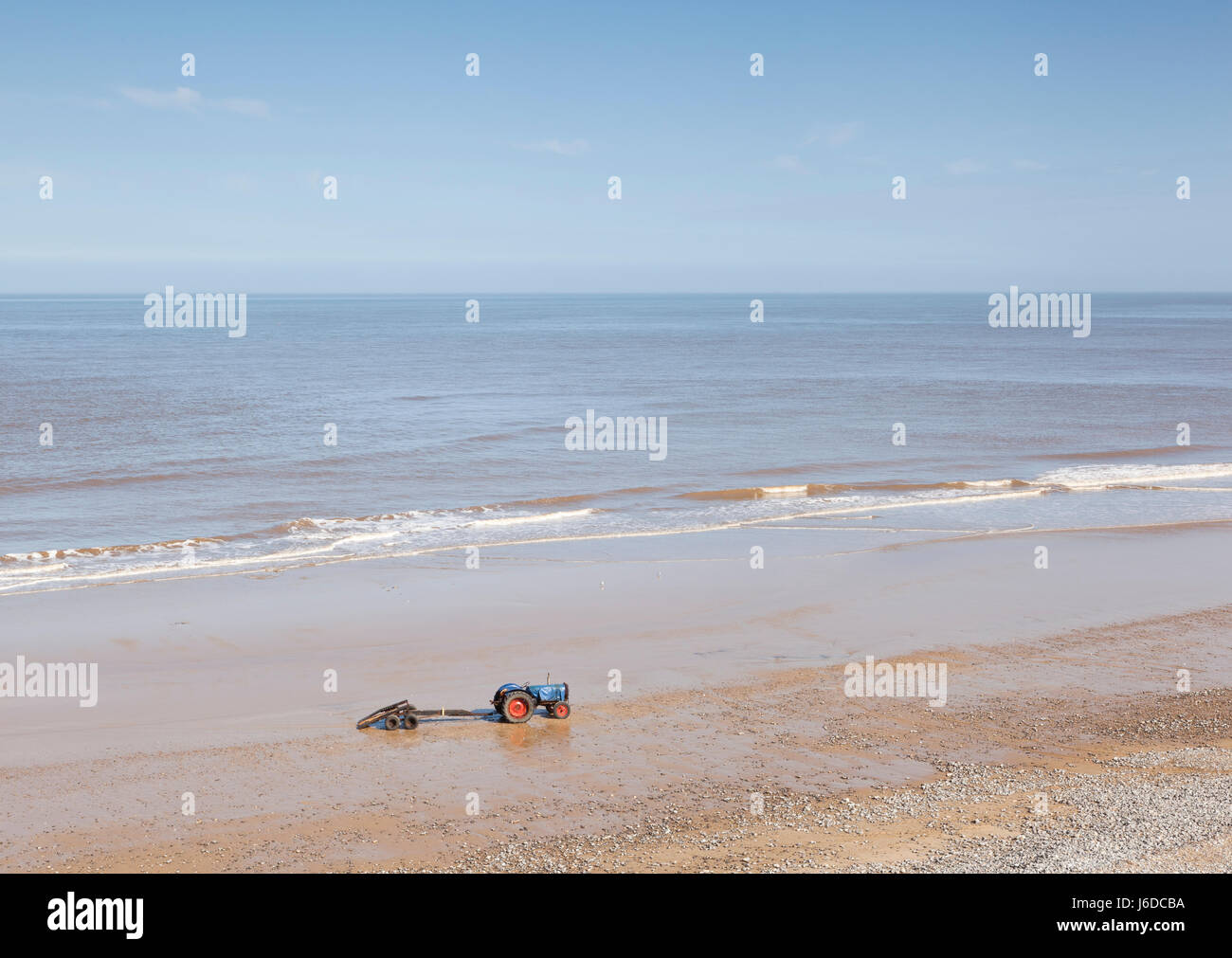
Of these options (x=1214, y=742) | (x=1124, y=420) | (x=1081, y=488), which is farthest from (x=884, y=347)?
(x=1214, y=742)

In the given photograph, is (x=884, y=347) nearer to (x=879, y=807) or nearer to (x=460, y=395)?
(x=460, y=395)

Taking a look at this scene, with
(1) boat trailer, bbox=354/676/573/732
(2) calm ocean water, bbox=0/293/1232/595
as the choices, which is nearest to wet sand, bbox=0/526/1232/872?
(1) boat trailer, bbox=354/676/573/732

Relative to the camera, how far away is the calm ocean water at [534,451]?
2388 cm

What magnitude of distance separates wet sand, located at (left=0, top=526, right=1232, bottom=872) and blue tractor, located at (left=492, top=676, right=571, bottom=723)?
9.4 inches

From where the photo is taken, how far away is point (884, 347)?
8538cm

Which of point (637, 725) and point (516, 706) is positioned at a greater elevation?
point (516, 706)

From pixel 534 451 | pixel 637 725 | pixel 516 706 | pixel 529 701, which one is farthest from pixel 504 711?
pixel 534 451

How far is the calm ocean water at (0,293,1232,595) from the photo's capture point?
2388cm

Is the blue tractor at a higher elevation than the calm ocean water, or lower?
lower

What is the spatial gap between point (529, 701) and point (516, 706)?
0.15m

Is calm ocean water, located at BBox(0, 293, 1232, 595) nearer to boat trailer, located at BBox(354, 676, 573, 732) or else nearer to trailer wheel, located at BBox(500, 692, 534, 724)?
boat trailer, located at BBox(354, 676, 573, 732)

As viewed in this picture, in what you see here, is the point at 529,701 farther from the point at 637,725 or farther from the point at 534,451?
the point at 534,451

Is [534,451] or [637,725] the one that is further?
[534,451]

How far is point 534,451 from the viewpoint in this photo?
33.8 metres
